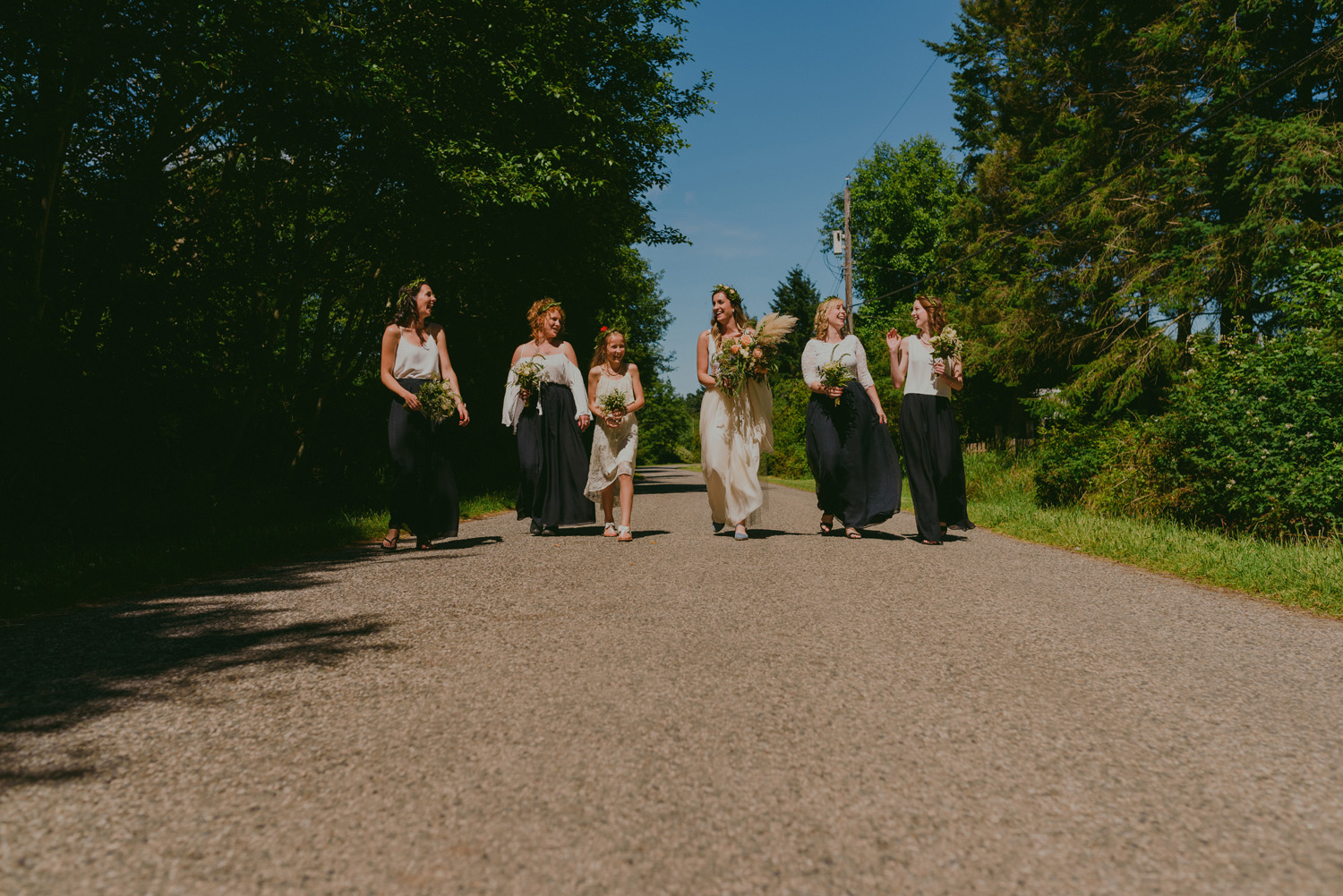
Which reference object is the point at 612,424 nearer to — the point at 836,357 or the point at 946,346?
the point at 836,357

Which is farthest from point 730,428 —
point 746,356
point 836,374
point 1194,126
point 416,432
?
point 1194,126

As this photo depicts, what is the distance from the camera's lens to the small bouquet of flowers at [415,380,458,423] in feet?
23.7

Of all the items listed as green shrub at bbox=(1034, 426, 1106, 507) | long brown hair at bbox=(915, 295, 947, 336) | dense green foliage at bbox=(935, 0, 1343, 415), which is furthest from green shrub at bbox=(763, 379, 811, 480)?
long brown hair at bbox=(915, 295, 947, 336)

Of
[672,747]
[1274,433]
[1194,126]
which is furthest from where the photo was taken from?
[1194,126]

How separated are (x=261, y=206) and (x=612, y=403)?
21.2 ft

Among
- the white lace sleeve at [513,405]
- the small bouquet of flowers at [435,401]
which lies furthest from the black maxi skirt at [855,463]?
the small bouquet of flowers at [435,401]

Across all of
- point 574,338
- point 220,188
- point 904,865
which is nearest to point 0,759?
point 904,865

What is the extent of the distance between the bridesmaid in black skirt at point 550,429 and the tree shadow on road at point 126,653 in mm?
3505

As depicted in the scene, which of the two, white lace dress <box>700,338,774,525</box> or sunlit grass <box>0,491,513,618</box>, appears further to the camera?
white lace dress <box>700,338,774,525</box>

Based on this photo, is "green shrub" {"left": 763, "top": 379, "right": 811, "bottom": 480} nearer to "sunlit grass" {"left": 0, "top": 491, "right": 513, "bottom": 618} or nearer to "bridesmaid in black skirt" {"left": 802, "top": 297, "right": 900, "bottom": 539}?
"bridesmaid in black skirt" {"left": 802, "top": 297, "right": 900, "bottom": 539}

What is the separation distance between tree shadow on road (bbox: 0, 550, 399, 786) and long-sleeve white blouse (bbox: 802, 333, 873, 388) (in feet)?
17.8

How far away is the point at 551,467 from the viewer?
8.45 meters

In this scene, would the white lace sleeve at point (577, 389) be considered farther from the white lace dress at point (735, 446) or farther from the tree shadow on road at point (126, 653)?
the tree shadow on road at point (126, 653)

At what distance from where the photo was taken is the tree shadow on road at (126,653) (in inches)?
102
